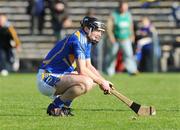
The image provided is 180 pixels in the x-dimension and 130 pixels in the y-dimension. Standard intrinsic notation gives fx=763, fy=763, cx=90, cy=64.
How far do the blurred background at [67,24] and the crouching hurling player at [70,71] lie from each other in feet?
49.8

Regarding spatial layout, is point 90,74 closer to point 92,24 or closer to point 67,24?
point 92,24

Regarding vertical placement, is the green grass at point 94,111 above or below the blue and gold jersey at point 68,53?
below

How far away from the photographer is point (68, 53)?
10.7 meters

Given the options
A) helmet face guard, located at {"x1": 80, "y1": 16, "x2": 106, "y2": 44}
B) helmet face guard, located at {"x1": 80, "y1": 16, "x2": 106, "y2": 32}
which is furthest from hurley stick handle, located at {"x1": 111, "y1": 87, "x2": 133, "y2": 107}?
helmet face guard, located at {"x1": 80, "y1": 16, "x2": 106, "y2": 32}

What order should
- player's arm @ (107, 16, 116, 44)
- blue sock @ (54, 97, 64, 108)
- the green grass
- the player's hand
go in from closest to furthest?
the green grass < the player's hand < blue sock @ (54, 97, 64, 108) < player's arm @ (107, 16, 116, 44)

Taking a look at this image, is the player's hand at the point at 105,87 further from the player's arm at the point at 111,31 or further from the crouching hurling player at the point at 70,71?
the player's arm at the point at 111,31

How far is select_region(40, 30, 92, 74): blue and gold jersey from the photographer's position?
34.7 feet

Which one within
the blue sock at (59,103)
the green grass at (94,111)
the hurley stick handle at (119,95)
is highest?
the hurley stick handle at (119,95)

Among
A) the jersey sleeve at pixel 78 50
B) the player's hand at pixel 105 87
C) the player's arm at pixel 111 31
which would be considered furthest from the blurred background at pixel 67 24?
the player's hand at pixel 105 87

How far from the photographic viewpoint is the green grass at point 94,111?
9.83 metres

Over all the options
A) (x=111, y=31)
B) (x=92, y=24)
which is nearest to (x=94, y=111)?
(x=92, y=24)

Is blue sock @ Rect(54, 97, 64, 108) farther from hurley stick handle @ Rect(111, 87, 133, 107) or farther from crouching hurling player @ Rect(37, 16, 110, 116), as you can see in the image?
hurley stick handle @ Rect(111, 87, 133, 107)

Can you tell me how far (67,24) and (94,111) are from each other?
14.9 m

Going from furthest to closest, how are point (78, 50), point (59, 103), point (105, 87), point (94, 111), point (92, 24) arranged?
point (94, 111) < point (59, 103) < point (92, 24) < point (78, 50) < point (105, 87)
